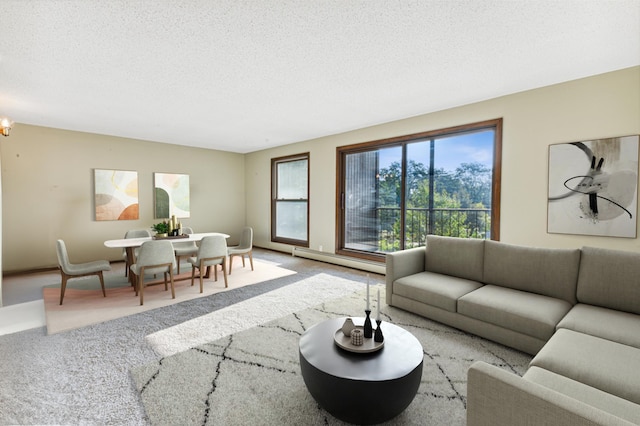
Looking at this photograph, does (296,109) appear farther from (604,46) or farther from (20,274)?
(20,274)

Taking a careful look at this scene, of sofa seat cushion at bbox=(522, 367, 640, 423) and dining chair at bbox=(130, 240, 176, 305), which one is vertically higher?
dining chair at bbox=(130, 240, 176, 305)

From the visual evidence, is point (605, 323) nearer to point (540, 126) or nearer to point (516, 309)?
point (516, 309)

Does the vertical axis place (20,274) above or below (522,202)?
below

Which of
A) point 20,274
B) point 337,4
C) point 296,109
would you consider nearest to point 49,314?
point 20,274

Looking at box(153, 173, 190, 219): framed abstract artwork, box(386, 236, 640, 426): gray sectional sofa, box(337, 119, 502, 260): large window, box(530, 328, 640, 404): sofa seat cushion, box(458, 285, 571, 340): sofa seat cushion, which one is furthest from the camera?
box(153, 173, 190, 219): framed abstract artwork

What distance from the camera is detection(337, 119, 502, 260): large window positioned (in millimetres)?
4090

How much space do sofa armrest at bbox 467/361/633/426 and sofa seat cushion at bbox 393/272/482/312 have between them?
1.77 m

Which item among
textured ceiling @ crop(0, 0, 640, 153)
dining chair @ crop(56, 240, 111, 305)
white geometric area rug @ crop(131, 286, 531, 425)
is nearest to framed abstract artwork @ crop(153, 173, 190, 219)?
textured ceiling @ crop(0, 0, 640, 153)

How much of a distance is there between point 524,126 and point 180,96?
428cm

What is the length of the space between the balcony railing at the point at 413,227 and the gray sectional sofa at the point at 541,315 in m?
0.96

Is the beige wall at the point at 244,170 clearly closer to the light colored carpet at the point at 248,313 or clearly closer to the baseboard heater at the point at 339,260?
the baseboard heater at the point at 339,260

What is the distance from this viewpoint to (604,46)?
8.29ft

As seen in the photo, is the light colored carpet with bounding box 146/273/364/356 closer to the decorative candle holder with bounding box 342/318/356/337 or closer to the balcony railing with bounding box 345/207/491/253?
the balcony railing with bounding box 345/207/491/253

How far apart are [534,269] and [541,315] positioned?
0.64m
